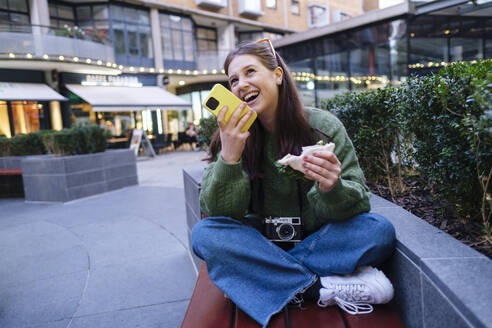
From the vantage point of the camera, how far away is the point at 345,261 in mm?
1448

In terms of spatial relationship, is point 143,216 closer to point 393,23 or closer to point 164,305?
point 164,305

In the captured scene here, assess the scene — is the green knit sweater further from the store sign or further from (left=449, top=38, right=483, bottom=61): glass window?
the store sign

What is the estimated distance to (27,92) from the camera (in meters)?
13.8

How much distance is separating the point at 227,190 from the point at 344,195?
21.5 inches

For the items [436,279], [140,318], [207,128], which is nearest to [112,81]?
[207,128]

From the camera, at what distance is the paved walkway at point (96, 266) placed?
2.22m

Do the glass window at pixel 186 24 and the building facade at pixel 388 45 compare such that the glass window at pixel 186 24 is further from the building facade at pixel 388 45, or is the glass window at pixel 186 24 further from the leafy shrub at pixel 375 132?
the leafy shrub at pixel 375 132

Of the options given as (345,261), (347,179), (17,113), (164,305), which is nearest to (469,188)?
(347,179)

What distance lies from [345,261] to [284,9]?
992 inches

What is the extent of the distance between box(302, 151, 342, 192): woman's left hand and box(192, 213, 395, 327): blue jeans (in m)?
0.27

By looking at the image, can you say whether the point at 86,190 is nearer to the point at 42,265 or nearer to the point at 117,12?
the point at 42,265

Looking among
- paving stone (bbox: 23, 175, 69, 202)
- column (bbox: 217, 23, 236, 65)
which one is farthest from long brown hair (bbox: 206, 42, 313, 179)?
column (bbox: 217, 23, 236, 65)

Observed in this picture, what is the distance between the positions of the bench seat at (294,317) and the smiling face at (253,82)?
38.0 inches

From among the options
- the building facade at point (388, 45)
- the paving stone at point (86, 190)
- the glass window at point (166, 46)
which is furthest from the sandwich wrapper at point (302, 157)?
the glass window at point (166, 46)
